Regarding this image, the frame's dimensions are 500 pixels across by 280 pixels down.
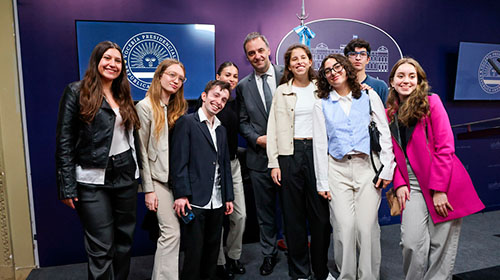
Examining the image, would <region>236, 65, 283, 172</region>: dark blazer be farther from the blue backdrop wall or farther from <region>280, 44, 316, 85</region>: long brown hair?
the blue backdrop wall

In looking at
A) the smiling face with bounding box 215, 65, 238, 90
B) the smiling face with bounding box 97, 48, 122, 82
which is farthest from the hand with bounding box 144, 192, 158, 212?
the smiling face with bounding box 215, 65, 238, 90

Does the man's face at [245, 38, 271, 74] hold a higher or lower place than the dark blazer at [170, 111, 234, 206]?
higher

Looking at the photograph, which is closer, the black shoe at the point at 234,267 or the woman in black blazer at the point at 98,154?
the woman in black blazer at the point at 98,154

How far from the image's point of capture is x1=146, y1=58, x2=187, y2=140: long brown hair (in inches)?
88.0

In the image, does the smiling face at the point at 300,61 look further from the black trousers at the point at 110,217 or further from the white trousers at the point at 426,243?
the black trousers at the point at 110,217

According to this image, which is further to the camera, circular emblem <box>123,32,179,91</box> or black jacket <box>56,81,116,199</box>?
circular emblem <box>123,32,179,91</box>

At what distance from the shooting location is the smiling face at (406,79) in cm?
210

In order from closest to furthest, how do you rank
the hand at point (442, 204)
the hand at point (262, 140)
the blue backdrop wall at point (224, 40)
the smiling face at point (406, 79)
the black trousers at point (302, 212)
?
the hand at point (442, 204) < the smiling face at point (406, 79) < the black trousers at point (302, 212) < the hand at point (262, 140) < the blue backdrop wall at point (224, 40)

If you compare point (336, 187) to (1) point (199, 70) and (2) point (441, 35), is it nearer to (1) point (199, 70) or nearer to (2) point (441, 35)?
(1) point (199, 70)

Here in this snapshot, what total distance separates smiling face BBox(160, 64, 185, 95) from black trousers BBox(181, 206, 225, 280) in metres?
0.87

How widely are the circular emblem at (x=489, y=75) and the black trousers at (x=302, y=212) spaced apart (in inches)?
130

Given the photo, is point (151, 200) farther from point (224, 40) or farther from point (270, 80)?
point (224, 40)

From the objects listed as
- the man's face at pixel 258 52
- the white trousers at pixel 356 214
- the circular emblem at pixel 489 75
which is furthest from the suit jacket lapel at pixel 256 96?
the circular emblem at pixel 489 75

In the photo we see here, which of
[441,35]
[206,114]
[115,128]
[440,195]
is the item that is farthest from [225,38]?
[441,35]
